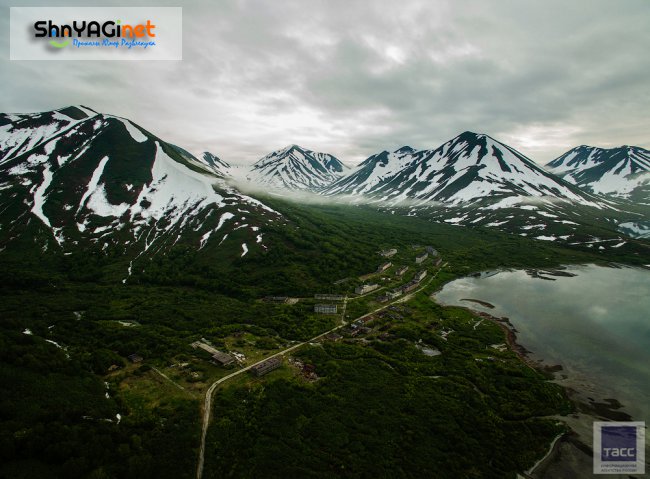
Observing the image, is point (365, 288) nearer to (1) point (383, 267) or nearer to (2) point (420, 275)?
(1) point (383, 267)

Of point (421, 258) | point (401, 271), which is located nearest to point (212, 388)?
point (401, 271)

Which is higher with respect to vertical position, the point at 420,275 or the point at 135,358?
the point at 420,275

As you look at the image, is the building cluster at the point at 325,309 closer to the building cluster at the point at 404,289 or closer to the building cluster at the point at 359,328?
the building cluster at the point at 359,328

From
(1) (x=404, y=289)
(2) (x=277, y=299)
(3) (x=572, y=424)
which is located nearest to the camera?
(3) (x=572, y=424)

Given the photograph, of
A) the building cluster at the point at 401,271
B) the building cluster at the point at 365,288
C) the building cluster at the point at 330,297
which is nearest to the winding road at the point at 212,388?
the building cluster at the point at 330,297

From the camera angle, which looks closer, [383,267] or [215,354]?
[215,354]

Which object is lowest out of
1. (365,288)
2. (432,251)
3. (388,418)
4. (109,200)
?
(388,418)
